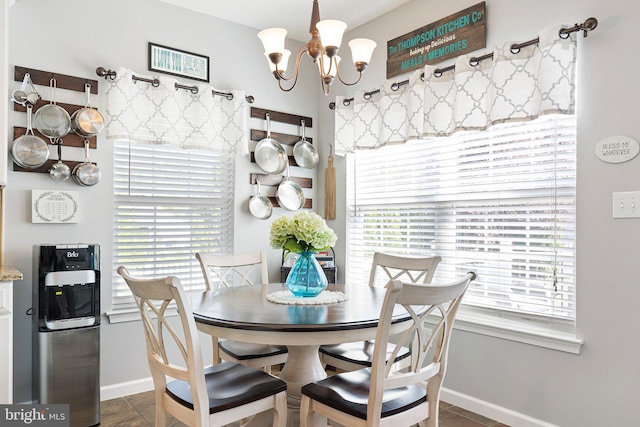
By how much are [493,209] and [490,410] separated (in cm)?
117

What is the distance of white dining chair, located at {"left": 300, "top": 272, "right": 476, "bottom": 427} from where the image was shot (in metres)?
1.57

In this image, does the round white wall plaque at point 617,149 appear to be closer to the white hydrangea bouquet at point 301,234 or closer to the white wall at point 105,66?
the white hydrangea bouquet at point 301,234

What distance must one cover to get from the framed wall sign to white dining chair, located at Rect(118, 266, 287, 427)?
6.22 feet

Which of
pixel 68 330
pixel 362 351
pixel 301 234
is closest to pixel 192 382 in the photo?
pixel 301 234

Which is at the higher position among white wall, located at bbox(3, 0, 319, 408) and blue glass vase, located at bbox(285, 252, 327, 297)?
white wall, located at bbox(3, 0, 319, 408)

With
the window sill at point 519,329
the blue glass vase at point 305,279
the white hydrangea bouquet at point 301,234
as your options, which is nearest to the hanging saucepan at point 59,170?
the white hydrangea bouquet at point 301,234

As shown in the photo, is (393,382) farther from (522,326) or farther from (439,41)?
(439,41)

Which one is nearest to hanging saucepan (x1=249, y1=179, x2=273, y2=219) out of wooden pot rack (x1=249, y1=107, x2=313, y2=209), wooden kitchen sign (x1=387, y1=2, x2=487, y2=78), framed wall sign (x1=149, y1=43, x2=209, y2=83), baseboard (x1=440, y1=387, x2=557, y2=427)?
wooden pot rack (x1=249, y1=107, x2=313, y2=209)

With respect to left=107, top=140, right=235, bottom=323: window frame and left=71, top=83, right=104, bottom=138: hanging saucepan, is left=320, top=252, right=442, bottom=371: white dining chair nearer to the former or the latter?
left=107, top=140, right=235, bottom=323: window frame

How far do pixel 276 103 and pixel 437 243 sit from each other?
174 cm

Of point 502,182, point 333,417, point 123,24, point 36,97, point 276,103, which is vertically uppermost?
point 123,24

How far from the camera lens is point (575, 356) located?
7.55 ft

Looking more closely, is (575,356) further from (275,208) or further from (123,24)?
(123,24)

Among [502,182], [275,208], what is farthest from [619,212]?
[275,208]
